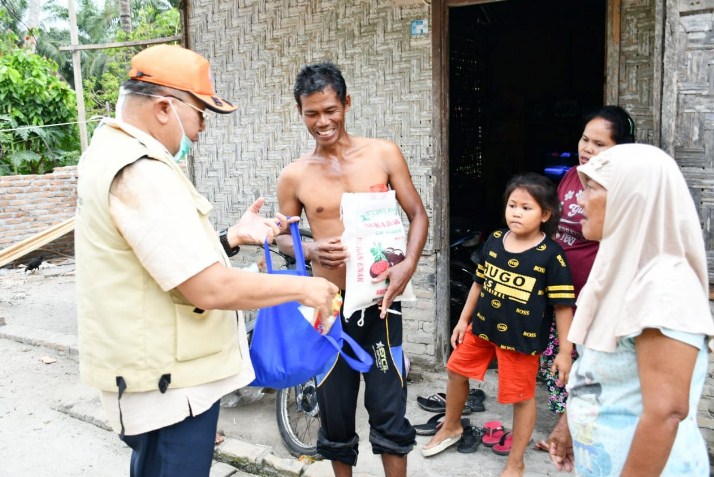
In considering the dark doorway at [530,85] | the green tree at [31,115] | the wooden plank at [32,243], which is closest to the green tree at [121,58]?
the green tree at [31,115]

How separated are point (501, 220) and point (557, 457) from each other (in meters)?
4.87

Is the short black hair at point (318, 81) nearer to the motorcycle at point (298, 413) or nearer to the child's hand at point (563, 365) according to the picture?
the motorcycle at point (298, 413)

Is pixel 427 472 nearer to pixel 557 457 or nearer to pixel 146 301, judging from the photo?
pixel 557 457

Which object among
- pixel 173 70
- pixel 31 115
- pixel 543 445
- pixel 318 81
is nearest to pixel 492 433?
pixel 543 445

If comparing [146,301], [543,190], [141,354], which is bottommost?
[141,354]

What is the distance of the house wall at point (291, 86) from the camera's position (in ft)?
14.4

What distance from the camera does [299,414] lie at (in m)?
4.04

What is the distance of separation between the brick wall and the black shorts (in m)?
8.84

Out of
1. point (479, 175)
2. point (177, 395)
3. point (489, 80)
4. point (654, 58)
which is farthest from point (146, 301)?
point (489, 80)

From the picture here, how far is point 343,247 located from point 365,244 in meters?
0.11

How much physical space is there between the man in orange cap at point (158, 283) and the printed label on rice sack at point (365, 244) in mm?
781

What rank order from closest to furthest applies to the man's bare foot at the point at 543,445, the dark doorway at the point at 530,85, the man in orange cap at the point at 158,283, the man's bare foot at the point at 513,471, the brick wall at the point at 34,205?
the man in orange cap at the point at 158,283
the man's bare foot at the point at 513,471
the man's bare foot at the point at 543,445
the dark doorway at the point at 530,85
the brick wall at the point at 34,205

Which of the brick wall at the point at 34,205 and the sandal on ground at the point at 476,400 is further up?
the brick wall at the point at 34,205

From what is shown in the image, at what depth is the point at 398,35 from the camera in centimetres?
437
